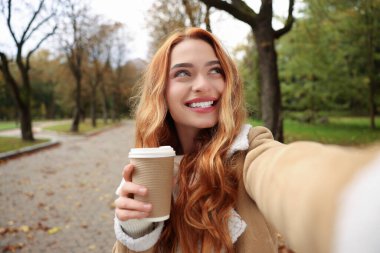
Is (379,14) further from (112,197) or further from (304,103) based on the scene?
(112,197)

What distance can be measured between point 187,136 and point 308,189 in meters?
1.23

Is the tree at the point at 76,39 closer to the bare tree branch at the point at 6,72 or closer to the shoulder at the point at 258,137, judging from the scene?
the bare tree branch at the point at 6,72

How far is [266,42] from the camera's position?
652 cm

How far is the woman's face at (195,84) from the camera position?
1.60m

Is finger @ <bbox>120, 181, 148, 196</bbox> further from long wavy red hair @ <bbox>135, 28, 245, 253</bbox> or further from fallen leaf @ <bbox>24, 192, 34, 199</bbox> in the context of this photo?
fallen leaf @ <bbox>24, 192, 34, 199</bbox>

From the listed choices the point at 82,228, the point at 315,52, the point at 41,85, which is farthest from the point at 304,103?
the point at 41,85

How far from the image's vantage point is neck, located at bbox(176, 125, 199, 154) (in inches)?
71.4

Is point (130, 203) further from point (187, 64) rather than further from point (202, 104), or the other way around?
point (187, 64)

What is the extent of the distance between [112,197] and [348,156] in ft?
22.2

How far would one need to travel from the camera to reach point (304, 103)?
25.0 m

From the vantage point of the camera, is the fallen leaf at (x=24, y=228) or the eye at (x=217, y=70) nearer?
the eye at (x=217, y=70)

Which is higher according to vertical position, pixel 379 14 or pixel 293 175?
pixel 379 14

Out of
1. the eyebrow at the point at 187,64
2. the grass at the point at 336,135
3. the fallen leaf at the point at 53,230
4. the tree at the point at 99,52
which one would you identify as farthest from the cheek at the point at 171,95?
the tree at the point at 99,52

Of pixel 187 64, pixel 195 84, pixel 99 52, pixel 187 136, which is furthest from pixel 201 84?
pixel 99 52
